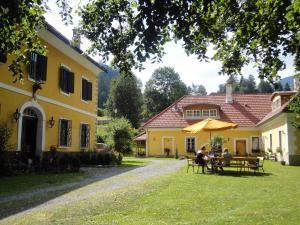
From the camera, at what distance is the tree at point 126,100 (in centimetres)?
7112

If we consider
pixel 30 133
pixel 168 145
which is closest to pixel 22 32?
pixel 30 133

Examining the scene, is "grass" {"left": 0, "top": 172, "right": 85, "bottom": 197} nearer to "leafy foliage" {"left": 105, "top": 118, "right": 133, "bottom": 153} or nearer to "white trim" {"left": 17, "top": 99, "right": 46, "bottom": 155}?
"white trim" {"left": 17, "top": 99, "right": 46, "bottom": 155}

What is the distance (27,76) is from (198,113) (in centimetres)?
2530

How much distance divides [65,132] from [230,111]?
2283 centimetres

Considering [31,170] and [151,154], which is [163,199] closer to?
[31,170]

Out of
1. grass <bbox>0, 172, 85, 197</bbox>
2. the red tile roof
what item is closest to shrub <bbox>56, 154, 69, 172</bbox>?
grass <bbox>0, 172, 85, 197</bbox>

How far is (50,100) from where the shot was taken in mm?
17719

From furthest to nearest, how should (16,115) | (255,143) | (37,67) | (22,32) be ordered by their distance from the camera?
(255,143), (37,67), (16,115), (22,32)

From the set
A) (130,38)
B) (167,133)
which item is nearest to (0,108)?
(130,38)

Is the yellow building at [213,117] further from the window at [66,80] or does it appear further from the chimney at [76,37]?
the chimney at [76,37]

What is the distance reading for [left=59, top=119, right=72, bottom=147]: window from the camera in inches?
747

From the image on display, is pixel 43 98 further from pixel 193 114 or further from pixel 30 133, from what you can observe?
pixel 193 114

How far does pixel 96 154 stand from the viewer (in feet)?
66.4

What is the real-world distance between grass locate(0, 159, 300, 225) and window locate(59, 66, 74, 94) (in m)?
10.1
